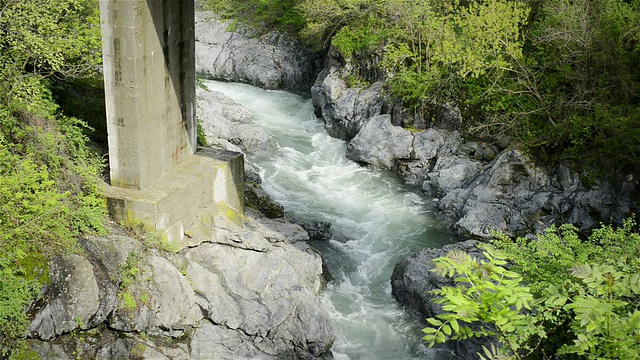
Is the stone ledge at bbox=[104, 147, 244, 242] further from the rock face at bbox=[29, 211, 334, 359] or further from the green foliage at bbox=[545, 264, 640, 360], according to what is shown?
the green foliage at bbox=[545, 264, 640, 360]

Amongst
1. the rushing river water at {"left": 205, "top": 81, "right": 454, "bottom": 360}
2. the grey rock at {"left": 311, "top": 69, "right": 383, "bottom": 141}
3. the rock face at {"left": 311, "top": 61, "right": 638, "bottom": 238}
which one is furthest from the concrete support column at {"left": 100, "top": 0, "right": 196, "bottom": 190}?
the grey rock at {"left": 311, "top": 69, "right": 383, "bottom": 141}

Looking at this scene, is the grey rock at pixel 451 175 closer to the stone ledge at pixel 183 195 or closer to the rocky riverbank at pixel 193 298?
the rocky riverbank at pixel 193 298

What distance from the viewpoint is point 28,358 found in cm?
1007

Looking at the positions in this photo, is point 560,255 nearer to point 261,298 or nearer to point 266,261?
point 261,298

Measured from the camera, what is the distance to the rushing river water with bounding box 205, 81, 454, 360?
1379cm

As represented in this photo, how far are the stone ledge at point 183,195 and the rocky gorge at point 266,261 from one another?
0.50 m

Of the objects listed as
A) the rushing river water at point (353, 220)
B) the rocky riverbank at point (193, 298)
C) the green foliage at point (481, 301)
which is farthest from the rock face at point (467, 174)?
the green foliage at point (481, 301)

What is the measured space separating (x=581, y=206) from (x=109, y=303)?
11852 mm

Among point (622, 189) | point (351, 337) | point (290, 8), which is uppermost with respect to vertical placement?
point (290, 8)

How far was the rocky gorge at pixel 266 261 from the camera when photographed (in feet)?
36.3

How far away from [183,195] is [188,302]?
7.99 ft

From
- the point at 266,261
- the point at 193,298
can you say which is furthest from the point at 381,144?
the point at 193,298

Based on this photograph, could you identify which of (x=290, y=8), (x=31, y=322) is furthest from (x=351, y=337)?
(x=290, y=8)

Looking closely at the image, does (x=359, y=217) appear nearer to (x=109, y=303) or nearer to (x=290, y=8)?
(x=109, y=303)
